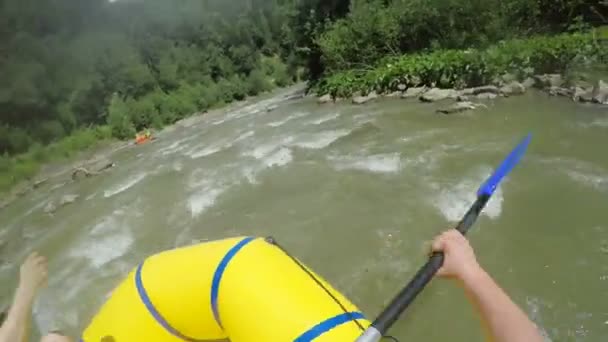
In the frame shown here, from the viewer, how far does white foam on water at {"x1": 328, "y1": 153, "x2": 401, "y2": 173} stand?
22.0 ft

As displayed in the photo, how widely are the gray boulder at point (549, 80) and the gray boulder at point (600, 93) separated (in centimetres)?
93

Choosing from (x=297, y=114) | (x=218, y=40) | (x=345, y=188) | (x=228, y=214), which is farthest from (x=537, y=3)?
(x=218, y=40)

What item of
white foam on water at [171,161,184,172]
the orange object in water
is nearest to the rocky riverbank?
white foam on water at [171,161,184,172]

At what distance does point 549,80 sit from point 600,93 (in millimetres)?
1397

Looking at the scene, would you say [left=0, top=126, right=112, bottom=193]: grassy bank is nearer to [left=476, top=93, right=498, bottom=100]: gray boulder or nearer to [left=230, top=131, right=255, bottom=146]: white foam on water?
[left=230, top=131, right=255, bottom=146]: white foam on water

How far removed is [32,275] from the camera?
2.12m

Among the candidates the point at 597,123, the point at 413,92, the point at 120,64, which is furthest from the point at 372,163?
the point at 120,64

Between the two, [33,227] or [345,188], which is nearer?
[345,188]

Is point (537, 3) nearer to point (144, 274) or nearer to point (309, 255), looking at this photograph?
point (309, 255)

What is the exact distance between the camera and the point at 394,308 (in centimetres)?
130

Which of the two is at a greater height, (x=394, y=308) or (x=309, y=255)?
(x=394, y=308)

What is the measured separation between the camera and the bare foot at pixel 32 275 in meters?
2.07

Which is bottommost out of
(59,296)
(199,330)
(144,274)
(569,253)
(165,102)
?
(165,102)

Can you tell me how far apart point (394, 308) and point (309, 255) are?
11.7ft
